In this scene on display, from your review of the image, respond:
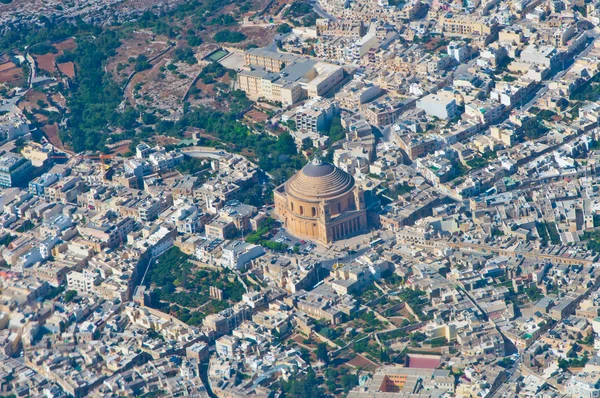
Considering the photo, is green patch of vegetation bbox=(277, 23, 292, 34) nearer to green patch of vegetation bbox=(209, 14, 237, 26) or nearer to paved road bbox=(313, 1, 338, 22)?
paved road bbox=(313, 1, 338, 22)

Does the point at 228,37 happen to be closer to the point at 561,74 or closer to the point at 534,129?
the point at 561,74

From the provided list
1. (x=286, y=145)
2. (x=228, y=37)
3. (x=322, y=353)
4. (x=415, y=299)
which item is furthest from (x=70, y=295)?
(x=228, y=37)

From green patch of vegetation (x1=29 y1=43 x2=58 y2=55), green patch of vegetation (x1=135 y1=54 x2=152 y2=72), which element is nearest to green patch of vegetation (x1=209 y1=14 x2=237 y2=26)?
green patch of vegetation (x1=135 y1=54 x2=152 y2=72)

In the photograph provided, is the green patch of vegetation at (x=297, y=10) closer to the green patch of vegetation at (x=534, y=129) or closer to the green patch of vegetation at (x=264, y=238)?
the green patch of vegetation at (x=534, y=129)

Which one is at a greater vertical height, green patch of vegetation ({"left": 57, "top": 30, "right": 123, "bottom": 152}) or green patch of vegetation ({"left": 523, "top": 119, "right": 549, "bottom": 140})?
green patch of vegetation ({"left": 523, "top": 119, "right": 549, "bottom": 140})

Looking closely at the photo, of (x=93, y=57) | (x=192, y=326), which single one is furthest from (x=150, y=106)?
(x=192, y=326)

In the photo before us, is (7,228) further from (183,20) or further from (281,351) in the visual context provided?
(183,20)

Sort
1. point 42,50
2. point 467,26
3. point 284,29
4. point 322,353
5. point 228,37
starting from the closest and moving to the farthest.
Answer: point 322,353 → point 467,26 → point 284,29 → point 228,37 → point 42,50
